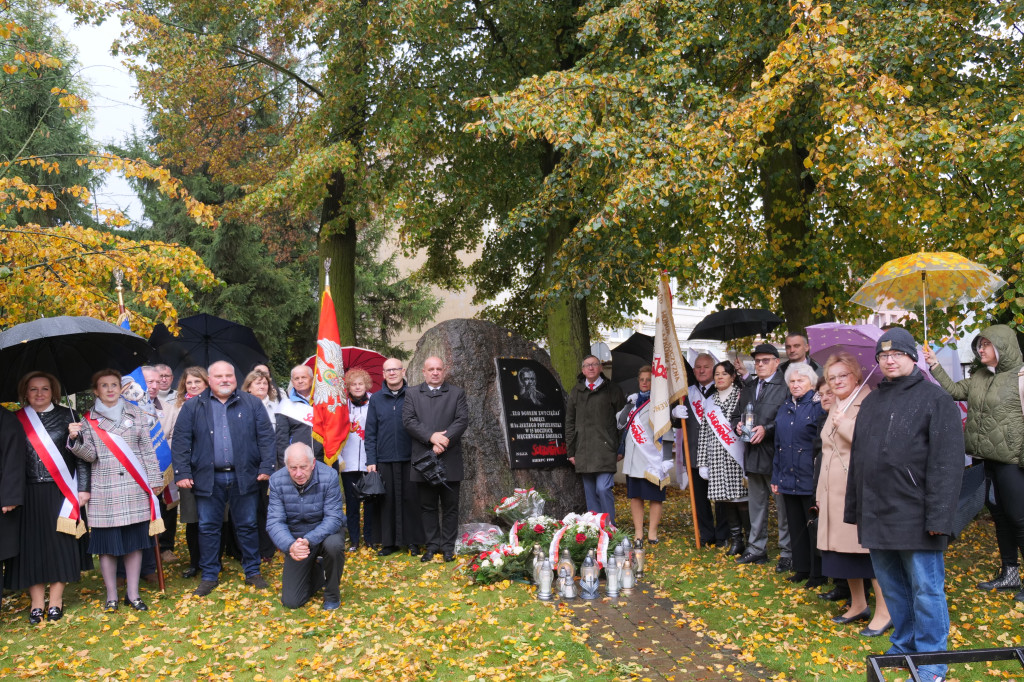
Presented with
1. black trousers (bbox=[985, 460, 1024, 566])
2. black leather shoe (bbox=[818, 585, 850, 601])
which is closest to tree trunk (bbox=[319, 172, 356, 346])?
black leather shoe (bbox=[818, 585, 850, 601])

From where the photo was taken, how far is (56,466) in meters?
6.62

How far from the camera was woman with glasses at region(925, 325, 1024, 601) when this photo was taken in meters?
6.73

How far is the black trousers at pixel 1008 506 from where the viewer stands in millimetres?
6758

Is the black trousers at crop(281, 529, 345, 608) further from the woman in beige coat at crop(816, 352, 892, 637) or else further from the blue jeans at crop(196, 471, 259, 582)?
the woman in beige coat at crop(816, 352, 892, 637)

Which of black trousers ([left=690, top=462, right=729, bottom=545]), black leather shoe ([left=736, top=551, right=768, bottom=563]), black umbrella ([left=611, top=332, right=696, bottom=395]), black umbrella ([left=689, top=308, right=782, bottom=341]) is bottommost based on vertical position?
black leather shoe ([left=736, top=551, right=768, bottom=563])

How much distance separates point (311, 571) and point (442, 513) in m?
1.86

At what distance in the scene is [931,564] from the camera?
489 centimetres

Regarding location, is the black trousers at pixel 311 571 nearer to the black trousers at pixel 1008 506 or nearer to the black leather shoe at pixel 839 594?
the black leather shoe at pixel 839 594

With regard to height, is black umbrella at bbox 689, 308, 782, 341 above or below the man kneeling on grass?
above

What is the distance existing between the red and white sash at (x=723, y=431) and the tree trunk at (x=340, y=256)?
760 centimetres

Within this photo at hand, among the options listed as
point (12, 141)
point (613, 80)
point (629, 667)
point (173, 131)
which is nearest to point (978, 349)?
point (629, 667)

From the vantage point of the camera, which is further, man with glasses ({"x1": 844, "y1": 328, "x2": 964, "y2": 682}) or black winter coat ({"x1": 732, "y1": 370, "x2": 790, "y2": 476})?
black winter coat ({"x1": 732, "y1": 370, "x2": 790, "y2": 476})

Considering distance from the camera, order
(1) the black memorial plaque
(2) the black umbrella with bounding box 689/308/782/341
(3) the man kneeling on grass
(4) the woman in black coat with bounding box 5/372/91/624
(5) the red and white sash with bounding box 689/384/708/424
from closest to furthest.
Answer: (4) the woman in black coat with bounding box 5/372/91/624 → (3) the man kneeling on grass → (5) the red and white sash with bounding box 689/384/708/424 → (1) the black memorial plaque → (2) the black umbrella with bounding box 689/308/782/341

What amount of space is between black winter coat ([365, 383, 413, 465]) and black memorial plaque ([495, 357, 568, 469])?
4.50ft
